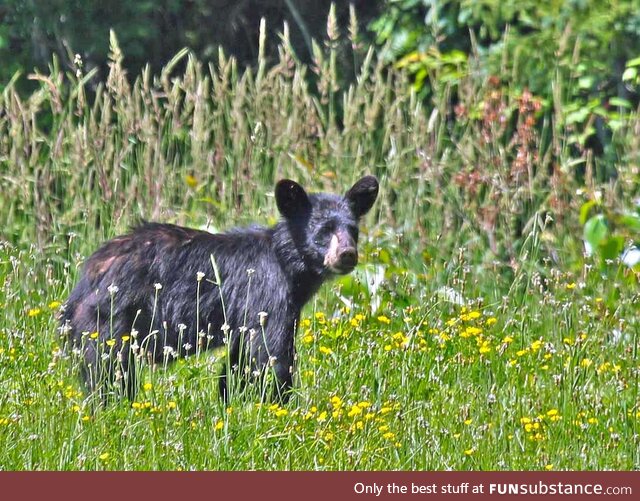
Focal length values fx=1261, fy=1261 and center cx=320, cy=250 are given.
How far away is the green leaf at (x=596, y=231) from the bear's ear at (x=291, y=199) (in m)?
1.86

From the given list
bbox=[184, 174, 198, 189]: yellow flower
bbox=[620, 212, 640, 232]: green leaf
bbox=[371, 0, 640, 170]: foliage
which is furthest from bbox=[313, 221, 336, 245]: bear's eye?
bbox=[371, 0, 640, 170]: foliage

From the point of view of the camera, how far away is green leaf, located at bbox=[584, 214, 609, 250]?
7.57 meters

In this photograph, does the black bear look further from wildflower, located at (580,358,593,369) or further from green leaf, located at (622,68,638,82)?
green leaf, located at (622,68,638,82)

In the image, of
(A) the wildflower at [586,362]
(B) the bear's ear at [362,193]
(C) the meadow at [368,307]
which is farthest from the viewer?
(B) the bear's ear at [362,193]

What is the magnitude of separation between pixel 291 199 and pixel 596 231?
6.57 feet

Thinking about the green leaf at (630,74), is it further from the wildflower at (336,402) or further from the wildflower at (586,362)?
the wildflower at (336,402)

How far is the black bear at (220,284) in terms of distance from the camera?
6.19m

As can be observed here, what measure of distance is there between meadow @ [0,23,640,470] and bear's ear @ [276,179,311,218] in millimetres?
674

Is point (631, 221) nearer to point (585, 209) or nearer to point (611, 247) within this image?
point (611, 247)

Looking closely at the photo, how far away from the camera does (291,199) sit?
6770 millimetres

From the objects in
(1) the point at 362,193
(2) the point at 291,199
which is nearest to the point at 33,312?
(2) the point at 291,199

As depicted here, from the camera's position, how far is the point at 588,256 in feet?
25.6

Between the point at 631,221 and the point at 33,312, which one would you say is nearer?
the point at 33,312

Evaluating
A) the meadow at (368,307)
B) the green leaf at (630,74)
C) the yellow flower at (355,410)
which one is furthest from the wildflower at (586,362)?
the green leaf at (630,74)
